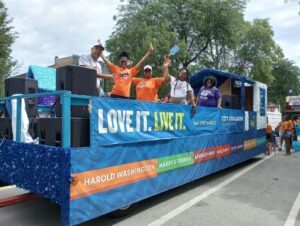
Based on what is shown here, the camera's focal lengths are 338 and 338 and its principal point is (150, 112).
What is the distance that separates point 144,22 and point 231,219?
23.6 metres

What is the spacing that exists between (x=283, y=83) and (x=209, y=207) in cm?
6149

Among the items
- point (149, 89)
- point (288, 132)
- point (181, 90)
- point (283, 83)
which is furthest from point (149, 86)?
point (283, 83)

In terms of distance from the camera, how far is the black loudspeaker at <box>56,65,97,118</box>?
4.51m

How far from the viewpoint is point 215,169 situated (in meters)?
7.89

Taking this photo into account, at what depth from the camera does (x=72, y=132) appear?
422cm

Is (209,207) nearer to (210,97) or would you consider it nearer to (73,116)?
(73,116)

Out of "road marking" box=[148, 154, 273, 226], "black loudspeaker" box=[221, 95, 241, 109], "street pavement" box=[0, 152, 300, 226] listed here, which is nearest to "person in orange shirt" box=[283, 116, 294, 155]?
"black loudspeaker" box=[221, 95, 241, 109]

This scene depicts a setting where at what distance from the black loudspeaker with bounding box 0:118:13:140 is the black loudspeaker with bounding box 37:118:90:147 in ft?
3.47

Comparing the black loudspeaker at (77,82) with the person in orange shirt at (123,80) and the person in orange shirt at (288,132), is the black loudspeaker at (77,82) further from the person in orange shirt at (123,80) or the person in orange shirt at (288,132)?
the person in orange shirt at (288,132)

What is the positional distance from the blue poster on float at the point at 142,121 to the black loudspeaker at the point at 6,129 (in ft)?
6.00

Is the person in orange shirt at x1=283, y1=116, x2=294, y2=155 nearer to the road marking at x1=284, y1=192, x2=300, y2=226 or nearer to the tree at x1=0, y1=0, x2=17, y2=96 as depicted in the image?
the road marking at x1=284, y1=192, x2=300, y2=226

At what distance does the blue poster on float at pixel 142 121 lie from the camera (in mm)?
4477

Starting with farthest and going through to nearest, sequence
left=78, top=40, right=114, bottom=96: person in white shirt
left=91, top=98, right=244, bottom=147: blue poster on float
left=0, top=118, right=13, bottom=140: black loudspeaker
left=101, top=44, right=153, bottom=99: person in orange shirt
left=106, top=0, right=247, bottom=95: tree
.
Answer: left=106, top=0, right=247, bottom=95: tree → left=101, top=44, right=153, bottom=99: person in orange shirt → left=78, top=40, right=114, bottom=96: person in white shirt → left=0, top=118, right=13, bottom=140: black loudspeaker → left=91, top=98, right=244, bottom=147: blue poster on float

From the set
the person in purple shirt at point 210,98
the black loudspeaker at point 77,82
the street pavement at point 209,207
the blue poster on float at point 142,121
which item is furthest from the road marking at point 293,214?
the black loudspeaker at point 77,82
